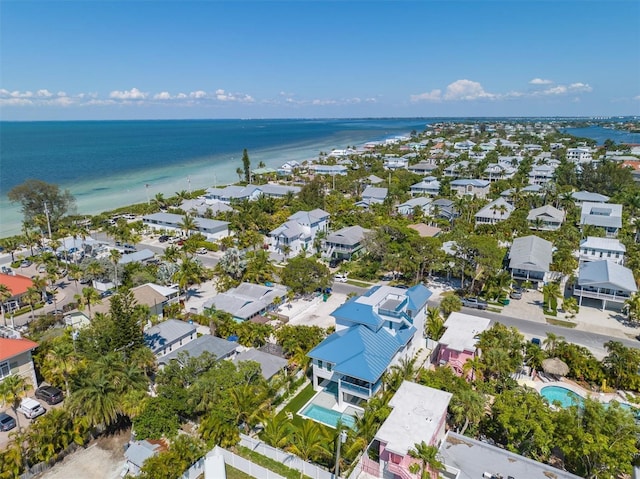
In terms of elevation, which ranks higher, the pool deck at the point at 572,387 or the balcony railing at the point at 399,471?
the balcony railing at the point at 399,471

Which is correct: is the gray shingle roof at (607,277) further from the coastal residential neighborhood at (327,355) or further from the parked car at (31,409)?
the parked car at (31,409)

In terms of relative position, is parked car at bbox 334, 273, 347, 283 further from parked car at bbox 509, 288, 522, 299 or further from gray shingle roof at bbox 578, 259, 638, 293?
gray shingle roof at bbox 578, 259, 638, 293

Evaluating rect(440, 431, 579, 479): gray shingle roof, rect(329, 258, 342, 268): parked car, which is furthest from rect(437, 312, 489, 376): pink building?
rect(329, 258, 342, 268): parked car

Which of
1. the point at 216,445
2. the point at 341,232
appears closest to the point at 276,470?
the point at 216,445

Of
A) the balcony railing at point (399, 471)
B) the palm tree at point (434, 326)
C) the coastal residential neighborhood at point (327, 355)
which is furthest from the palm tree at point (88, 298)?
the palm tree at point (434, 326)

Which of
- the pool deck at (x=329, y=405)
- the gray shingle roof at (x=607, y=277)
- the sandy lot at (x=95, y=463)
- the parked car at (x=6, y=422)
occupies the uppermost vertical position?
the gray shingle roof at (x=607, y=277)

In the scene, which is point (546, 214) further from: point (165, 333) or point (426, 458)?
point (165, 333)

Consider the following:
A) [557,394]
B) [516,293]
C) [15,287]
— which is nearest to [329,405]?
[557,394]
